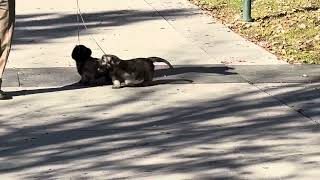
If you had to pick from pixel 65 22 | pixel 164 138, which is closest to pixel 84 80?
pixel 164 138

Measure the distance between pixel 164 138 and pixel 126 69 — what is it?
189 cm

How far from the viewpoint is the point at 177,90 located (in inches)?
366

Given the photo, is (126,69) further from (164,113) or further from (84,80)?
(164,113)

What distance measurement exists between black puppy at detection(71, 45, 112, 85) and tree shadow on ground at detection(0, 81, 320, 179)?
0.39 m

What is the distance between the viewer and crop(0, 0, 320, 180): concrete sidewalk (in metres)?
6.73

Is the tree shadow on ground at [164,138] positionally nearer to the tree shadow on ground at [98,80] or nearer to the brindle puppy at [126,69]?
the brindle puppy at [126,69]

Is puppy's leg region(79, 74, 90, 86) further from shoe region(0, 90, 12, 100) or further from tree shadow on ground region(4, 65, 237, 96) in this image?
shoe region(0, 90, 12, 100)

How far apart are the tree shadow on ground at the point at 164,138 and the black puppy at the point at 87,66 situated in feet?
1.27

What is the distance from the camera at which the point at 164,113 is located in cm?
837

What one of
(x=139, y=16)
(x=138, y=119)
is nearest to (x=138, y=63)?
(x=138, y=119)

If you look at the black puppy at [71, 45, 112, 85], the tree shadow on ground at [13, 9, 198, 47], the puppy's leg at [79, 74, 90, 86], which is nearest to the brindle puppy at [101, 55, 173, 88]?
the black puppy at [71, 45, 112, 85]

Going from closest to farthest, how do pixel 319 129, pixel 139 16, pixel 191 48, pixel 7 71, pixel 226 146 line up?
pixel 226 146 → pixel 319 129 → pixel 7 71 → pixel 191 48 → pixel 139 16

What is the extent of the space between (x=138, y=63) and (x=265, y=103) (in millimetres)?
1451

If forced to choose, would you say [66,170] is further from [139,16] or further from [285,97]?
[139,16]
